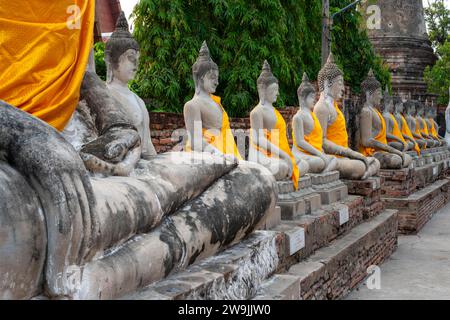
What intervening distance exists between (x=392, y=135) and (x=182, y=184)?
682 cm

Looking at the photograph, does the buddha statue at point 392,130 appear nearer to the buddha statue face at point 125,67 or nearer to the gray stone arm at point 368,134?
the gray stone arm at point 368,134

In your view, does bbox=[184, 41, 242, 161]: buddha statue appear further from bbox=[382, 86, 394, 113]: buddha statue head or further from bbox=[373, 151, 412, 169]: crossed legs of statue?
bbox=[382, 86, 394, 113]: buddha statue head

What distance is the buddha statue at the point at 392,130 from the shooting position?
868 centimetres

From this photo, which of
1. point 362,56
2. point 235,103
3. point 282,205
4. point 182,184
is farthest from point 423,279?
point 362,56

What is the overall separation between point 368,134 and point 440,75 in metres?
12.3

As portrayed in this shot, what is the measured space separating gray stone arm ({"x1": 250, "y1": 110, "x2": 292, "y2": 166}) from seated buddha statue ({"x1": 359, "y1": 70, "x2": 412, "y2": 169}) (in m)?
3.27

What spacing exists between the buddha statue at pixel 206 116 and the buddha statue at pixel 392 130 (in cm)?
494

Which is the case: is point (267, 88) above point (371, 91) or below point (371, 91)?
below

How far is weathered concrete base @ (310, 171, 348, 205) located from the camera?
16.8ft

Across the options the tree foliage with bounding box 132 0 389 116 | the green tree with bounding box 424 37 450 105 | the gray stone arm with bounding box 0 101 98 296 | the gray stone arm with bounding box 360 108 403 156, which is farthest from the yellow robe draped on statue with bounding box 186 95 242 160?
the green tree with bounding box 424 37 450 105

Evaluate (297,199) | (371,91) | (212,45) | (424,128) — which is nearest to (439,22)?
(424,128)

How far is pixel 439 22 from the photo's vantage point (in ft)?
75.3

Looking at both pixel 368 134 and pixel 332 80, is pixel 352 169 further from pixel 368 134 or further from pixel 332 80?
pixel 368 134

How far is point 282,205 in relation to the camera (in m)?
4.32
